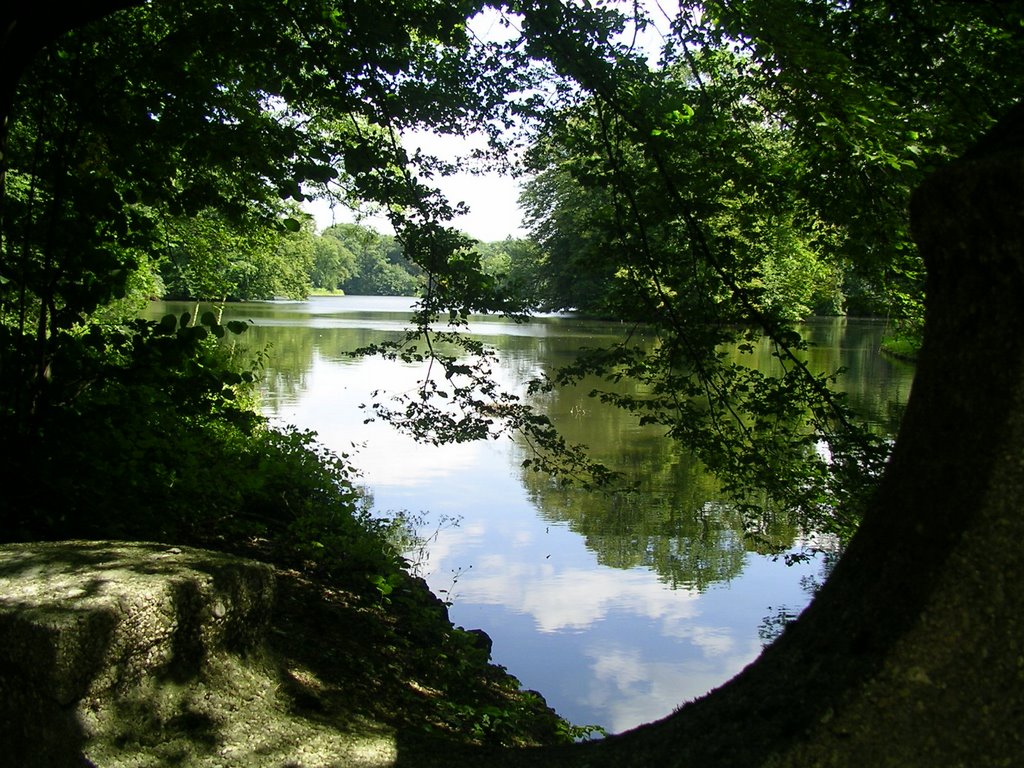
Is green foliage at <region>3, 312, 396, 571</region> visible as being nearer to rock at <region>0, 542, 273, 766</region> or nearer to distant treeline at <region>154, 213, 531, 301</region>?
distant treeline at <region>154, 213, 531, 301</region>

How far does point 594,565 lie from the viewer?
1000 centimetres

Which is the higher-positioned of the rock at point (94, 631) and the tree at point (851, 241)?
the tree at point (851, 241)

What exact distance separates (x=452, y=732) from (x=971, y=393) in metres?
2.85

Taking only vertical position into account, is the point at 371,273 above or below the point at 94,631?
above

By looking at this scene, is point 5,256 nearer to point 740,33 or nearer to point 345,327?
point 740,33

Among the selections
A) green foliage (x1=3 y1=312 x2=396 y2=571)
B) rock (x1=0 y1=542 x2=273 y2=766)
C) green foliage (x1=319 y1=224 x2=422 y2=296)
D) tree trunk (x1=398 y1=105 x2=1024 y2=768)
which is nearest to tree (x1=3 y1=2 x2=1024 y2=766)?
tree trunk (x1=398 y1=105 x2=1024 y2=768)

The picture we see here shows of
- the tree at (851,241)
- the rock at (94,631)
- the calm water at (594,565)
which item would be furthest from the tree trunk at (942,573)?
the calm water at (594,565)

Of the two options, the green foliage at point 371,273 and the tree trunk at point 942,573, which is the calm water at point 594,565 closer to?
the tree trunk at point 942,573

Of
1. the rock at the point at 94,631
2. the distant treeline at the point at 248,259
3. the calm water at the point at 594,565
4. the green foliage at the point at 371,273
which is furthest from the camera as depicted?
the green foliage at the point at 371,273

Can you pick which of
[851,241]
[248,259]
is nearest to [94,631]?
[851,241]

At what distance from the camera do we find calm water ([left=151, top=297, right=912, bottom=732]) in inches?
301

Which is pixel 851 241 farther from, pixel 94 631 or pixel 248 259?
pixel 248 259

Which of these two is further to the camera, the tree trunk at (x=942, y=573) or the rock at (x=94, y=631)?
the rock at (x=94, y=631)

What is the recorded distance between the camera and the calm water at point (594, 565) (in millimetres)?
7641
